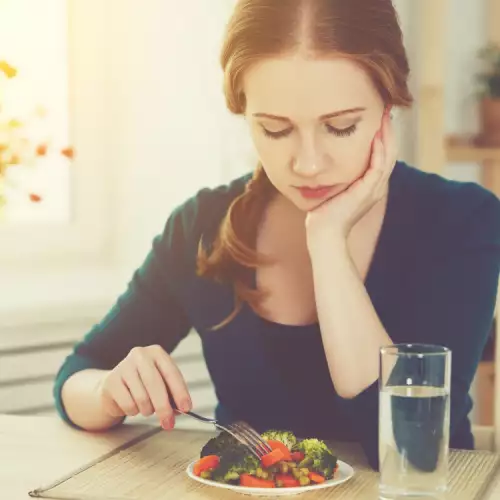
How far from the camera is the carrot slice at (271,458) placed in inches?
44.9

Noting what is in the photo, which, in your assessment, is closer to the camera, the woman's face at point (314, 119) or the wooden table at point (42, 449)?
the wooden table at point (42, 449)

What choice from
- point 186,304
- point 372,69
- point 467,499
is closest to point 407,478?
point 467,499

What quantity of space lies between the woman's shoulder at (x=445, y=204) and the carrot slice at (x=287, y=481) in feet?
1.78

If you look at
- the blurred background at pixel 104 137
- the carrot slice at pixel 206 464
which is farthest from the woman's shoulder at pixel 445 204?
the blurred background at pixel 104 137

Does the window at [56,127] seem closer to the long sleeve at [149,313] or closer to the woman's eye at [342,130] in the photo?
the long sleeve at [149,313]

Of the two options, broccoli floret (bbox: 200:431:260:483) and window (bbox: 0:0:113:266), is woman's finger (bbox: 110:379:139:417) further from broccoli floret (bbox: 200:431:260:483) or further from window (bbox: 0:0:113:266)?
window (bbox: 0:0:113:266)

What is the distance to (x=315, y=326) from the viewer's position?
1.57 m

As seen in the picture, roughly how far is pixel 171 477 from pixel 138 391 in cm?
18

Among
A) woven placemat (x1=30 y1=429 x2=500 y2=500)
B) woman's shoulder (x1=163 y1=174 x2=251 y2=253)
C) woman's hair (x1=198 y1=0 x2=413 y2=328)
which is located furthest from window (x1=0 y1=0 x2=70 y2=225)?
woven placemat (x1=30 y1=429 x2=500 y2=500)

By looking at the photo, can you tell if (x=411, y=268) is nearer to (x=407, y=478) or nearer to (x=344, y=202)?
(x=344, y=202)

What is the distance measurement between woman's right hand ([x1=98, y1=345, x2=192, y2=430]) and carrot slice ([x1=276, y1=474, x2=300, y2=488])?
0.74ft

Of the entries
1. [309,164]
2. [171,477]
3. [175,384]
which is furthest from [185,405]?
[309,164]

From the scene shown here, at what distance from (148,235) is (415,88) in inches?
32.4

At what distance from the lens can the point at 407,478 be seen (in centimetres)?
107
